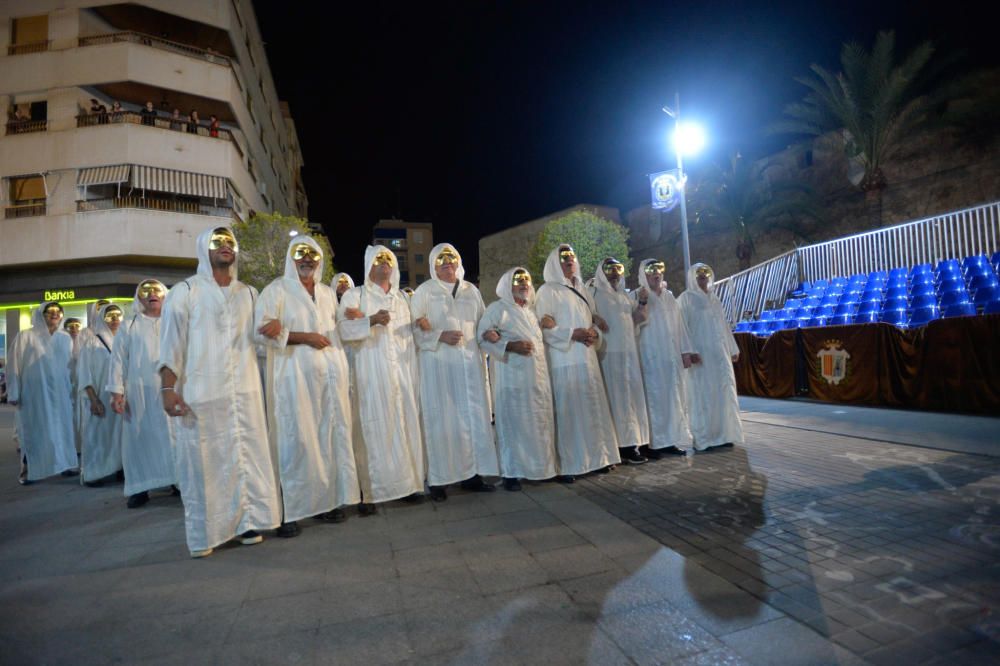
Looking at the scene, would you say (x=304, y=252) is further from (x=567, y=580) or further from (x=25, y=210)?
(x=25, y=210)

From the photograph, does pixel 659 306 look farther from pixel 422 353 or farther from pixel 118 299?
pixel 118 299

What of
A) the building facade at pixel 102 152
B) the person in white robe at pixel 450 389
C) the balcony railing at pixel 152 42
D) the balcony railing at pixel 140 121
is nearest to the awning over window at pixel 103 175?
the building facade at pixel 102 152

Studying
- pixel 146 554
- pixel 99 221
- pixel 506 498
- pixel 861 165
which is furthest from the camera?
pixel 99 221

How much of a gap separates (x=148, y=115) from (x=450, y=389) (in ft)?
76.9

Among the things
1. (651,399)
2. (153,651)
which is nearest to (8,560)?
(153,651)

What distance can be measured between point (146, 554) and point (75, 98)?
83.0ft

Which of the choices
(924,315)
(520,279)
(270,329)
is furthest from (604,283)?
(924,315)

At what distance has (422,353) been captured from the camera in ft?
17.9

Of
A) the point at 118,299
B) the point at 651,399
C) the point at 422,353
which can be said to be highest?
the point at 118,299

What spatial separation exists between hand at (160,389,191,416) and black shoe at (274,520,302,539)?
3.86ft

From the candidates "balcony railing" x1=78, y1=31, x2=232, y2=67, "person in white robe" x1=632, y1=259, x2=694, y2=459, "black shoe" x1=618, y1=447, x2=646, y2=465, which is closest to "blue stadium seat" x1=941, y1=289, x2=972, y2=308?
"person in white robe" x1=632, y1=259, x2=694, y2=459

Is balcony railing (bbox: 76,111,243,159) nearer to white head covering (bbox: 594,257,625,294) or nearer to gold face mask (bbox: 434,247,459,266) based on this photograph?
gold face mask (bbox: 434,247,459,266)

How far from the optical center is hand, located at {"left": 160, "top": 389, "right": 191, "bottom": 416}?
3859 mm

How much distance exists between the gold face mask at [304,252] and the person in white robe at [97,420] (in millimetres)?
3597
